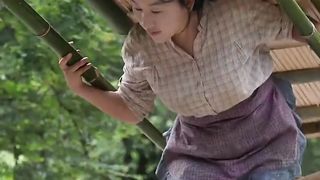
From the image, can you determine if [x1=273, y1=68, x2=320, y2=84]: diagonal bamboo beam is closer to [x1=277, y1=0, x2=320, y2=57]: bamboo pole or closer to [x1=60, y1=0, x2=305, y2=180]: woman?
[x1=60, y1=0, x2=305, y2=180]: woman

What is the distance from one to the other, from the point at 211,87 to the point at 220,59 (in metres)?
0.05

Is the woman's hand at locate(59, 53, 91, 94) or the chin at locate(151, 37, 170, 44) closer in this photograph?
the chin at locate(151, 37, 170, 44)

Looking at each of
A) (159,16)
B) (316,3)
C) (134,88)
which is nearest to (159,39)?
(159,16)

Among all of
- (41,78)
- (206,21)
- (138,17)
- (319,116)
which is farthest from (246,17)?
(41,78)

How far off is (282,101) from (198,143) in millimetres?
156

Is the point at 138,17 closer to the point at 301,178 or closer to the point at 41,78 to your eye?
the point at 301,178

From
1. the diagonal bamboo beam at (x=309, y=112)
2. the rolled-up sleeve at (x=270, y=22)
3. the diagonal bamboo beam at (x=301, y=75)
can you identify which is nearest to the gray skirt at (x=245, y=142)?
the rolled-up sleeve at (x=270, y=22)

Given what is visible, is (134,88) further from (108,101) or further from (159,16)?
(159,16)

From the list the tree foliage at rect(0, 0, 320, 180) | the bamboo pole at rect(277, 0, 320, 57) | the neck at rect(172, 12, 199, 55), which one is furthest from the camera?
the tree foliage at rect(0, 0, 320, 180)

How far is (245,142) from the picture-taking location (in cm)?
134

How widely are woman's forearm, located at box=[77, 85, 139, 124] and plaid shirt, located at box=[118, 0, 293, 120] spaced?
0.09 m

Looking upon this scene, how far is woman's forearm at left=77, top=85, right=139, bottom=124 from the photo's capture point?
1394 mm

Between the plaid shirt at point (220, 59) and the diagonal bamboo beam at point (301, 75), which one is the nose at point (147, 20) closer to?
the plaid shirt at point (220, 59)

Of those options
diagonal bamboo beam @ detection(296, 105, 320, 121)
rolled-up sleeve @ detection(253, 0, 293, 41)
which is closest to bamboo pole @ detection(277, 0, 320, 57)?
rolled-up sleeve @ detection(253, 0, 293, 41)
